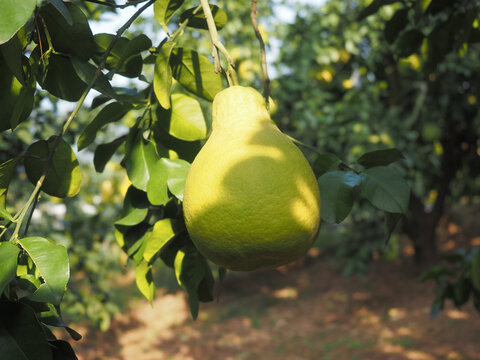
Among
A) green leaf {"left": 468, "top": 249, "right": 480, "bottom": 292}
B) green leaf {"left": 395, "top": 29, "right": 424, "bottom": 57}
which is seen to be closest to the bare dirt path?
green leaf {"left": 468, "top": 249, "right": 480, "bottom": 292}

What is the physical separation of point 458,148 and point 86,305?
3963 mm

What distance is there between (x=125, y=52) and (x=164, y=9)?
5.0 inches

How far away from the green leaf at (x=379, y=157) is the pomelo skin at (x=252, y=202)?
0.16 m

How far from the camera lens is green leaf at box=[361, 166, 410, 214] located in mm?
713

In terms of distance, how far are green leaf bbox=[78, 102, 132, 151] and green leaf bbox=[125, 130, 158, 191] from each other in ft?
0.17

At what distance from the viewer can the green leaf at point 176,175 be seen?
755 millimetres

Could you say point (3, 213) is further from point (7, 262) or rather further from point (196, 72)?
point (196, 72)

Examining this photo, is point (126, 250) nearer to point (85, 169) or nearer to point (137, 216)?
point (137, 216)

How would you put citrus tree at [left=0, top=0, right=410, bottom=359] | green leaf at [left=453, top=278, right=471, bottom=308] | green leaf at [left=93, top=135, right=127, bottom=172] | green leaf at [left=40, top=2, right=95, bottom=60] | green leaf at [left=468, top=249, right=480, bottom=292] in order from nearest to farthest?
citrus tree at [left=0, top=0, right=410, bottom=359], green leaf at [left=40, top=2, right=95, bottom=60], green leaf at [left=93, top=135, right=127, bottom=172], green leaf at [left=468, top=249, right=480, bottom=292], green leaf at [left=453, top=278, right=471, bottom=308]

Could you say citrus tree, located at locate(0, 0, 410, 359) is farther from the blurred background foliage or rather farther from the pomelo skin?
the blurred background foliage

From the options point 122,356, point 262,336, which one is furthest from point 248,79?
point 122,356

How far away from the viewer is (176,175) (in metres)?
0.77

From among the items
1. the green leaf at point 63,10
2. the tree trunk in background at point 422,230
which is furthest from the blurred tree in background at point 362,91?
the green leaf at point 63,10

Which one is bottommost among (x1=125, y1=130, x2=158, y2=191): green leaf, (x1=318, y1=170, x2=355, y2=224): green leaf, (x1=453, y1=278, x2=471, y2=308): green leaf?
(x1=453, y1=278, x2=471, y2=308): green leaf
